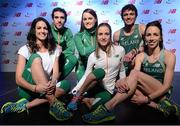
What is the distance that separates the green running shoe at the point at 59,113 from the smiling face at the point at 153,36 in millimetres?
917

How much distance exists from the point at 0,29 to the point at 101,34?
3.41m

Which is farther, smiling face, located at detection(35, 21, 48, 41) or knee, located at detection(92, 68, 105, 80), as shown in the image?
smiling face, located at detection(35, 21, 48, 41)

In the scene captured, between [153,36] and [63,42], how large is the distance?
109 centimetres

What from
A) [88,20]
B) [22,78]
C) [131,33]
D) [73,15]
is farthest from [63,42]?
[73,15]

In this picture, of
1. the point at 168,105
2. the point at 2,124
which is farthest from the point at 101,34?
the point at 2,124

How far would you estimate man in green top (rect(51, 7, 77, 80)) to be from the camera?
125 inches

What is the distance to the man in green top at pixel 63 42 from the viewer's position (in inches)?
125

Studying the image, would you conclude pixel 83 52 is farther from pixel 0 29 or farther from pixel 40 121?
pixel 0 29

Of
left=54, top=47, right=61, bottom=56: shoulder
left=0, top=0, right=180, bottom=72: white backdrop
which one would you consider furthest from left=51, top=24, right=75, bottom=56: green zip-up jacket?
left=0, top=0, right=180, bottom=72: white backdrop

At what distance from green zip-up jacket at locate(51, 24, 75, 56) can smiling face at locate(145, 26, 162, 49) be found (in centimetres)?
95

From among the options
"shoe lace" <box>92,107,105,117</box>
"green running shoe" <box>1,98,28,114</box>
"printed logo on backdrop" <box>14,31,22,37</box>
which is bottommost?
"green running shoe" <box>1,98,28,114</box>

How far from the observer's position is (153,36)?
2.57 meters

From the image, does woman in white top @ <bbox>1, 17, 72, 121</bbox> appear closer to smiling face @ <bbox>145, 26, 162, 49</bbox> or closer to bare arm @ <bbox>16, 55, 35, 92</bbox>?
bare arm @ <bbox>16, 55, 35, 92</bbox>

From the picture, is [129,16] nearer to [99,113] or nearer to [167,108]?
[167,108]
